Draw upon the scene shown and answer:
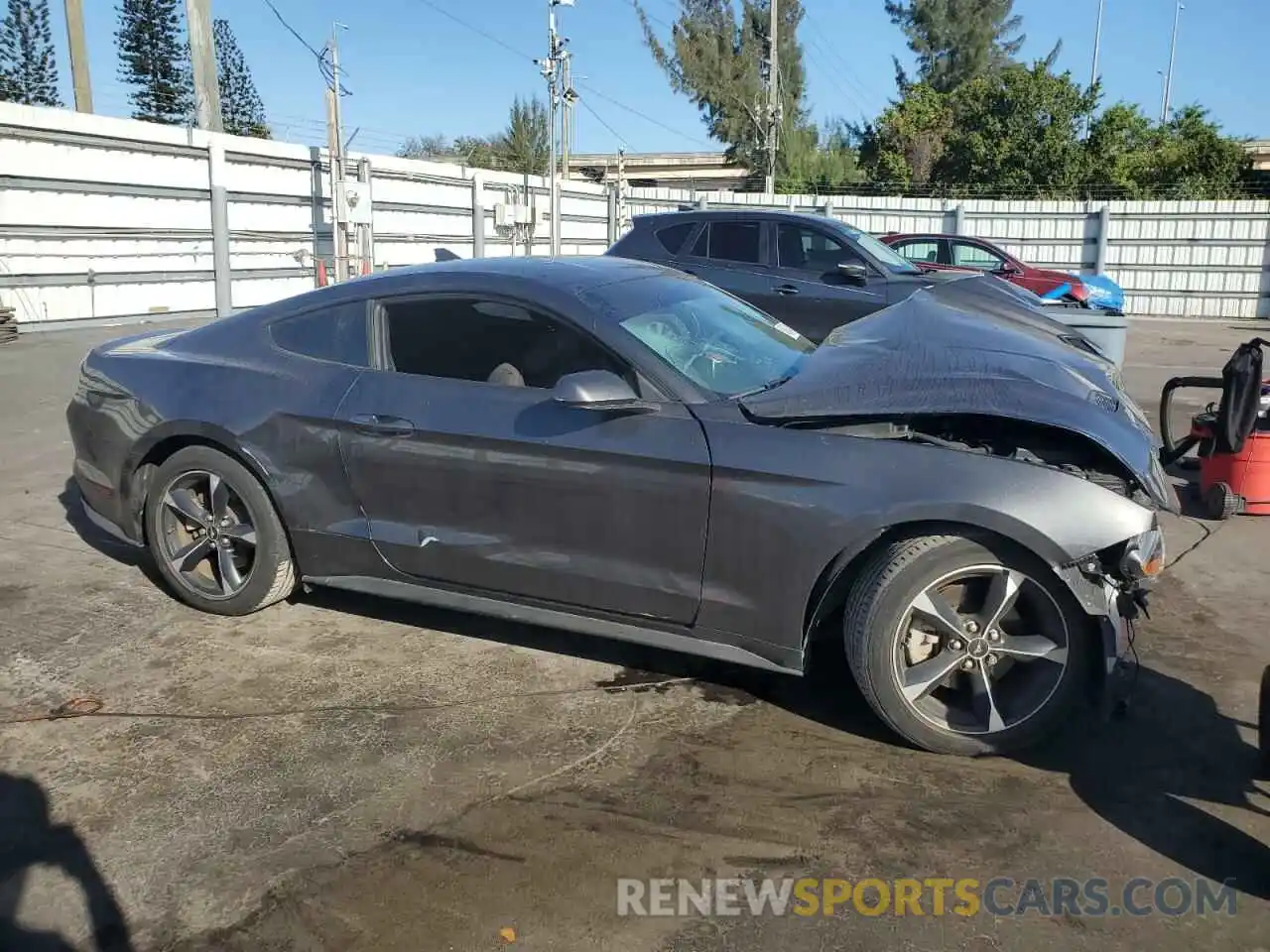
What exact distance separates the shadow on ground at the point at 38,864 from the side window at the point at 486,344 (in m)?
1.93

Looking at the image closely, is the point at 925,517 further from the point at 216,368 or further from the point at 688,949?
the point at 216,368

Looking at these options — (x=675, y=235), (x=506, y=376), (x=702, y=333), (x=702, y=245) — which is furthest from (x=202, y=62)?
(x=702, y=333)

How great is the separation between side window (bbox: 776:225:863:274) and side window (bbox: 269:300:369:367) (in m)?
5.71

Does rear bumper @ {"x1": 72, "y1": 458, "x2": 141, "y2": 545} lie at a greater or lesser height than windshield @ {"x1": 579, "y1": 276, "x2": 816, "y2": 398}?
lesser

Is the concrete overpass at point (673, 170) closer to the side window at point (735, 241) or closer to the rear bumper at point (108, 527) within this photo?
the side window at point (735, 241)

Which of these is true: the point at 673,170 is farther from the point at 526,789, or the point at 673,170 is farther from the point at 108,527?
the point at 526,789

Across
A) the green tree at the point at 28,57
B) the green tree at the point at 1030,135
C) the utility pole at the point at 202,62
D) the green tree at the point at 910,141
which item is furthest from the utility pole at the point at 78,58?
the green tree at the point at 910,141

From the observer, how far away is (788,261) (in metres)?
9.30

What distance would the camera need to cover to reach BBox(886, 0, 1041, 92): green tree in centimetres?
5525

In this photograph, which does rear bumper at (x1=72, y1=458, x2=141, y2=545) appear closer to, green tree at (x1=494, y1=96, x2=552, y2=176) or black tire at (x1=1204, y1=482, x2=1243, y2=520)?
black tire at (x1=1204, y1=482, x2=1243, y2=520)

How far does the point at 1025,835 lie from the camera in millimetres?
2912

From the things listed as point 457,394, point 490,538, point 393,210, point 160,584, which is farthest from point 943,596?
point 393,210

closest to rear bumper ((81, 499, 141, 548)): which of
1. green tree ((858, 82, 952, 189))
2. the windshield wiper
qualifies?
the windshield wiper

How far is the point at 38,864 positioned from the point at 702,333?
2.80m
